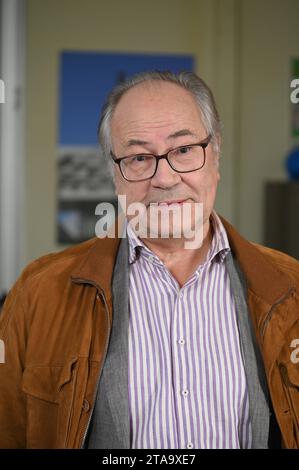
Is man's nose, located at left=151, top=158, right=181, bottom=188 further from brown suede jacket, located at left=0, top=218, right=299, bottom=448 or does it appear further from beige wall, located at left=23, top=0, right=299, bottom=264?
beige wall, located at left=23, top=0, right=299, bottom=264

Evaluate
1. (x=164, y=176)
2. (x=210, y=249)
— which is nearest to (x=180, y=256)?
(x=210, y=249)

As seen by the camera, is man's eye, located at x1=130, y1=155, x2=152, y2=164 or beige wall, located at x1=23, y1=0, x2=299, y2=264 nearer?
man's eye, located at x1=130, y1=155, x2=152, y2=164

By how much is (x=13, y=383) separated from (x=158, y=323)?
280 mm

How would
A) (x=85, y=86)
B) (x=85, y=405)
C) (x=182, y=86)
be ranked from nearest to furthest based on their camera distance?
(x=85, y=405), (x=182, y=86), (x=85, y=86)

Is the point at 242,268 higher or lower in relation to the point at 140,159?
lower

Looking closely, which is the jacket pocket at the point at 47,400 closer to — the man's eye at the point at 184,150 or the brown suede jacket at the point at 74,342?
the brown suede jacket at the point at 74,342

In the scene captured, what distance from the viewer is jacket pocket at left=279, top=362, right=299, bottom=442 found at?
96 centimetres

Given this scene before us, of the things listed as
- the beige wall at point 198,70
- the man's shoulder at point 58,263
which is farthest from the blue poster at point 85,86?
the man's shoulder at point 58,263

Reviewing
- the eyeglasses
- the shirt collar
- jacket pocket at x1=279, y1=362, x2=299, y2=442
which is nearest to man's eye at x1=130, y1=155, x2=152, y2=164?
the eyeglasses

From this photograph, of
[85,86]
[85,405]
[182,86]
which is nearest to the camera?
[85,405]

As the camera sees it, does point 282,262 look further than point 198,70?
No

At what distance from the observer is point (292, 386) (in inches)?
38.2

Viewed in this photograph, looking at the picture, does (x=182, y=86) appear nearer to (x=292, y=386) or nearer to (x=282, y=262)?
(x=282, y=262)

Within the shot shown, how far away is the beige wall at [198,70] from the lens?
2457 mm
